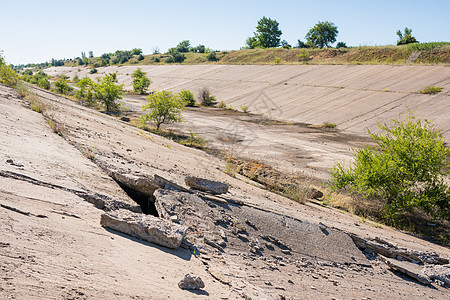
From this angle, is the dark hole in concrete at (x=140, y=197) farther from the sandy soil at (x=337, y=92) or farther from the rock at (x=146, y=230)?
the sandy soil at (x=337, y=92)

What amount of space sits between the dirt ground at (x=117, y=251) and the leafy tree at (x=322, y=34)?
79.1 metres

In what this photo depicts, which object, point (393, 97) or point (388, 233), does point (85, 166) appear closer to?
point (388, 233)

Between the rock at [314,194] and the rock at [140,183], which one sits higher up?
the rock at [140,183]

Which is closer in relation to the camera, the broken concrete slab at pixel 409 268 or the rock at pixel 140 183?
the broken concrete slab at pixel 409 268

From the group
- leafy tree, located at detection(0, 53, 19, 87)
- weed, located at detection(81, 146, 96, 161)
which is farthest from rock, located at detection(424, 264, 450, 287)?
leafy tree, located at detection(0, 53, 19, 87)

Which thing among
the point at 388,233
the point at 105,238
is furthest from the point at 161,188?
the point at 388,233

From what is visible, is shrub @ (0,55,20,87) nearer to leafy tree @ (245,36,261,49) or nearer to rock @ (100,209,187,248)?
rock @ (100,209,187,248)

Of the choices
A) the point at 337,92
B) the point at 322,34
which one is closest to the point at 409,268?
the point at 337,92

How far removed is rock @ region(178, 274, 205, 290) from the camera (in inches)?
153

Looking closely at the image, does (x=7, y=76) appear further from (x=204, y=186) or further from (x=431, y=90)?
(x=431, y=90)

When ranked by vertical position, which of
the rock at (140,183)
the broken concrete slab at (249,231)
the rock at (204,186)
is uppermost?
the rock at (140,183)

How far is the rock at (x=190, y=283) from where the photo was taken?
12.8 feet

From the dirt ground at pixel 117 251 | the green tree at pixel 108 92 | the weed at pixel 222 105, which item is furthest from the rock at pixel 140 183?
the weed at pixel 222 105

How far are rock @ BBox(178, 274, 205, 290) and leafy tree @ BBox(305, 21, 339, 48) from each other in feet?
279
